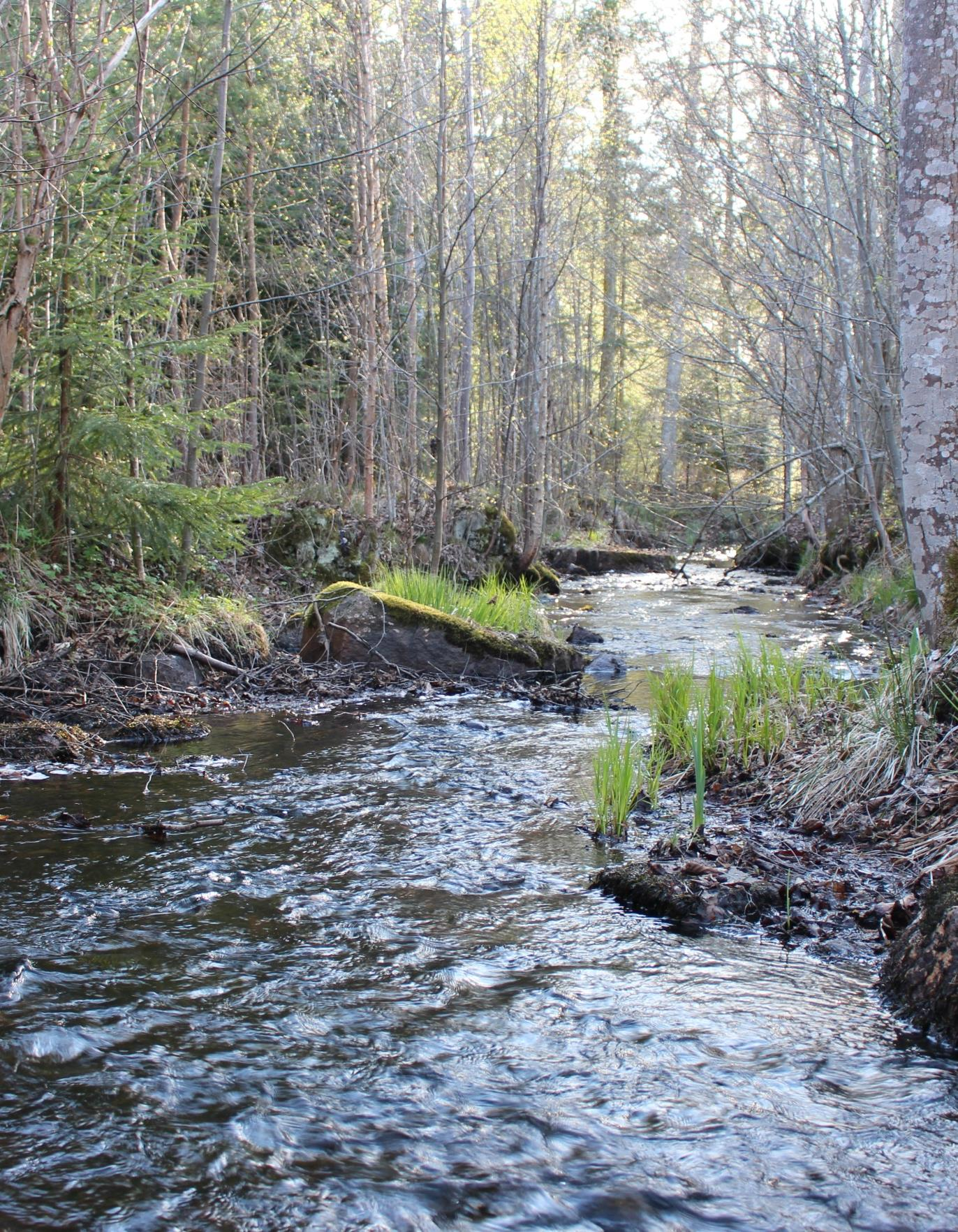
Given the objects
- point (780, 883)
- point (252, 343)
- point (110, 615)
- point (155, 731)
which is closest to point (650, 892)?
point (780, 883)

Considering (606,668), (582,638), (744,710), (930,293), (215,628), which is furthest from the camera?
(582,638)

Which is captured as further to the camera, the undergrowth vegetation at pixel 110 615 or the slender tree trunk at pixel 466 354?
the slender tree trunk at pixel 466 354

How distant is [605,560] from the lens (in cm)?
2227

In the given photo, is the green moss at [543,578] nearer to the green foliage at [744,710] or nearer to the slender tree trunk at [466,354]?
the slender tree trunk at [466,354]

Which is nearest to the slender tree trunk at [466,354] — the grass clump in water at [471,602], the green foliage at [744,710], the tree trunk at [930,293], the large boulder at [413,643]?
the grass clump in water at [471,602]

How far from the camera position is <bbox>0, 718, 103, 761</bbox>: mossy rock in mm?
6457

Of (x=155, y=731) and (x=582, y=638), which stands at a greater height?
(x=582, y=638)

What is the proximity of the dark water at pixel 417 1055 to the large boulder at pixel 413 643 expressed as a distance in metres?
4.82

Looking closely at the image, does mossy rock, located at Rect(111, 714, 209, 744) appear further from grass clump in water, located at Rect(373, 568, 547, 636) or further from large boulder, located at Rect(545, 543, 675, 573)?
large boulder, located at Rect(545, 543, 675, 573)

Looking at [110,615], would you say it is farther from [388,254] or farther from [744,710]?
[388,254]

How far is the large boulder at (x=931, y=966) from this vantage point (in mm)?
3096

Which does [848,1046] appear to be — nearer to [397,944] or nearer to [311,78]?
[397,944]

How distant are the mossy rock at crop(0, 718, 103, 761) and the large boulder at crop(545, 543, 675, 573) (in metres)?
15.7

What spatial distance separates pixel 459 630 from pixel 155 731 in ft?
11.7
